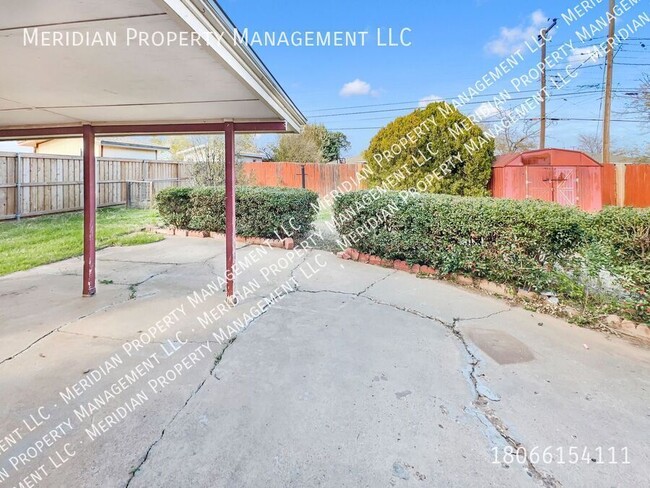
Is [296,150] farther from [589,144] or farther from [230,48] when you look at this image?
[589,144]

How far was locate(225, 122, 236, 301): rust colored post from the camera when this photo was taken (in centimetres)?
365

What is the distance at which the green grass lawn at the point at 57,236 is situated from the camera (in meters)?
5.35

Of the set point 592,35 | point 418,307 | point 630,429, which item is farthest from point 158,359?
point 592,35

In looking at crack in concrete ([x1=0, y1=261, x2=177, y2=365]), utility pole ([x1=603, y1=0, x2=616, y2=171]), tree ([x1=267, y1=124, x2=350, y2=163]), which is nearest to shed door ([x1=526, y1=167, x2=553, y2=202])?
utility pole ([x1=603, y1=0, x2=616, y2=171])

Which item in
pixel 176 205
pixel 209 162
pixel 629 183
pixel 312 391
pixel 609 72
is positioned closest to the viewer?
pixel 312 391

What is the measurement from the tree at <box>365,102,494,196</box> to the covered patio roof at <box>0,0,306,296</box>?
489 centimetres

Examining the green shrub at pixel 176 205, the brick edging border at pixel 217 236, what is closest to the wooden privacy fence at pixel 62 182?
the brick edging border at pixel 217 236

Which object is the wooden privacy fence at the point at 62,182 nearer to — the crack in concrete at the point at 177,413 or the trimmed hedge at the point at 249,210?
the trimmed hedge at the point at 249,210

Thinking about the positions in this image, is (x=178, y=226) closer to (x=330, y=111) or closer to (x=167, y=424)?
(x=167, y=424)

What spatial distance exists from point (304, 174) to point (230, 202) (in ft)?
38.3

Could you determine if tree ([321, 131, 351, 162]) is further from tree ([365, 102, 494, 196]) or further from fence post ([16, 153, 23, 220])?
fence post ([16, 153, 23, 220])

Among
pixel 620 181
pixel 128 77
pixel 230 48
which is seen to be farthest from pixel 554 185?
pixel 128 77

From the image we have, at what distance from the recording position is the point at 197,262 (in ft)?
18.0

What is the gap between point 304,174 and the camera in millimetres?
15109
